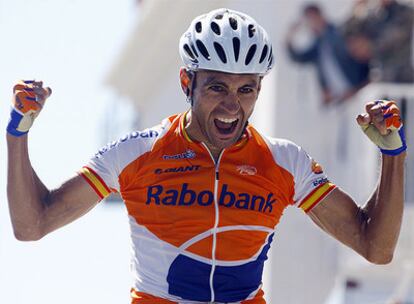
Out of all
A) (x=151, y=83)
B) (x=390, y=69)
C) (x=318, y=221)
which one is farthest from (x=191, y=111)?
(x=151, y=83)

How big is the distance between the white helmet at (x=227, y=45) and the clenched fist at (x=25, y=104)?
77 cm

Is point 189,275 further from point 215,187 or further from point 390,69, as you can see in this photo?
point 390,69

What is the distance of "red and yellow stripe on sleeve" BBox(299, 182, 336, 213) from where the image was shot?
20.3ft

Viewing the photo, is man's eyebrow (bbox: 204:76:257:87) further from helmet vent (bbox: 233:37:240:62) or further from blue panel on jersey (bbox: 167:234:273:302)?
blue panel on jersey (bbox: 167:234:273:302)

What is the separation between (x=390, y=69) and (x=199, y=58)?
7.82 metres

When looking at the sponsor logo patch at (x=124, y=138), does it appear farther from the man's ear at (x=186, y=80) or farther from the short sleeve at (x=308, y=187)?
the short sleeve at (x=308, y=187)

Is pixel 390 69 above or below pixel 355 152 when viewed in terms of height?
above

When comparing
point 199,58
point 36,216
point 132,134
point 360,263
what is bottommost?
point 360,263

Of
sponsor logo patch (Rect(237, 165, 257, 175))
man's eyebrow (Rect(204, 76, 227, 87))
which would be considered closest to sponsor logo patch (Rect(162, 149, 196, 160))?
sponsor logo patch (Rect(237, 165, 257, 175))

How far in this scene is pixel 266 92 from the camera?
51.7 ft

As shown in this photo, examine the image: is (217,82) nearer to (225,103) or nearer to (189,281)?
(225,103)

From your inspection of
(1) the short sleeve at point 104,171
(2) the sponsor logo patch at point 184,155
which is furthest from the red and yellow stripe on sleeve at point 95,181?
(2) the sponsor logo patch at point 184,155

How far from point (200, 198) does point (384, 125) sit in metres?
0.95

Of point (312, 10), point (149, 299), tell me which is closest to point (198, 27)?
point (149, 299)
